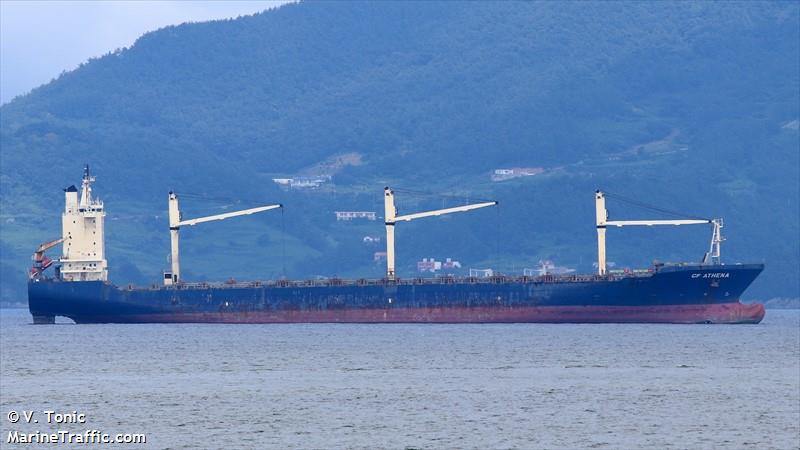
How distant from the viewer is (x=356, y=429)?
4616 cm

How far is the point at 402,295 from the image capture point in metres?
92.7

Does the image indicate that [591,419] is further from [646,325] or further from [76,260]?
[76,260]

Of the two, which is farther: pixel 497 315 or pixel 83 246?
pixel 83 246

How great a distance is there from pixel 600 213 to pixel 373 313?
13.3 meters

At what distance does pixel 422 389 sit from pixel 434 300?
36661mm

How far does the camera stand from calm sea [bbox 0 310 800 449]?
45250mm

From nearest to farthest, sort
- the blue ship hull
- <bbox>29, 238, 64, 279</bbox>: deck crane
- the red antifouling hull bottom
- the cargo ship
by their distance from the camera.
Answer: the blue ship hull
the cargo ship
the red antifouling hull bottom
<bbox>29, 238, 64, 279</bbox>: deck crane

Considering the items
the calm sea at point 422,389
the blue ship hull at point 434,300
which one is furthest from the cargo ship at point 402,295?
the calm sea at point 422,389

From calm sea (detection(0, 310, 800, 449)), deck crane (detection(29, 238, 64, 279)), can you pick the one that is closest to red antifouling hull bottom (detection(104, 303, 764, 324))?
calm sea (detection(0, 310, 800, 449))

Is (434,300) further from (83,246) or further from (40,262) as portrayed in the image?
(40,262)

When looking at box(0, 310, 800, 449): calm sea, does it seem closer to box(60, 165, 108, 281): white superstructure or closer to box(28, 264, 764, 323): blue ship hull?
box(28, 264, 764, 323): blue ship hull

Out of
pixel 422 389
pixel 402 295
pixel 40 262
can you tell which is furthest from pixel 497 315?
pixel 422 389

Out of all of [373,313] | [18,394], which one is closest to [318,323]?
[373,313]

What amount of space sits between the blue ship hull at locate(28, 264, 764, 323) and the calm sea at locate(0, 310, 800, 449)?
2.04 metres
